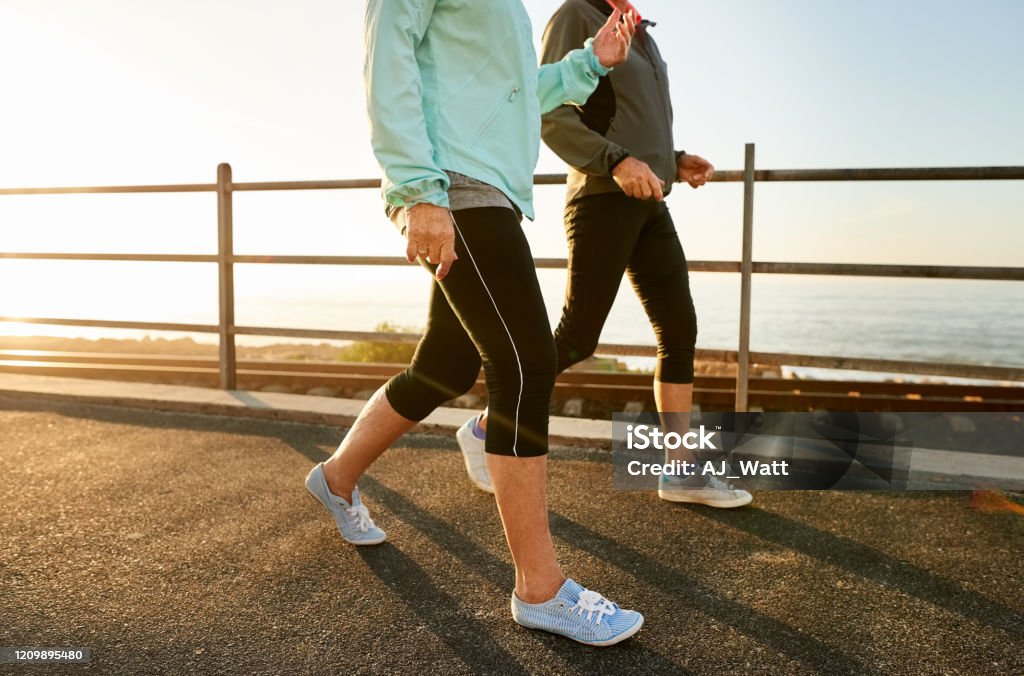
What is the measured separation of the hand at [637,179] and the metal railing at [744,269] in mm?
1341

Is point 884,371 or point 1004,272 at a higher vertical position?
point 1004,272

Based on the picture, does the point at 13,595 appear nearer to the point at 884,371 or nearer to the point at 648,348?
the point at 648,348

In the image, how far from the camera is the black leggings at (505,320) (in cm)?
169

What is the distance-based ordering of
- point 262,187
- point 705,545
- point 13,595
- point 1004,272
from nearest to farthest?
point 13,595, point 705,545, point 1004,272, point 262,187

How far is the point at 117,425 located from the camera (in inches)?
158

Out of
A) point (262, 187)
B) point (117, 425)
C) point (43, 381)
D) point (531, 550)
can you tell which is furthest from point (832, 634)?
point (43, 381)

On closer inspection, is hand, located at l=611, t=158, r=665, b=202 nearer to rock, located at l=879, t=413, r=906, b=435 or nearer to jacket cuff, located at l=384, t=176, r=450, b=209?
jacket cuff, located at l=384, t=176, r=450, b=209

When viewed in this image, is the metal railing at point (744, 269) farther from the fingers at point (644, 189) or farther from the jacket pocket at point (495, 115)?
the jacket pocket at point (495, 115)

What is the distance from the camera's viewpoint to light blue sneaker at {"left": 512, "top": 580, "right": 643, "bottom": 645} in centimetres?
174

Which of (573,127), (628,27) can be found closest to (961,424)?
(573,127)

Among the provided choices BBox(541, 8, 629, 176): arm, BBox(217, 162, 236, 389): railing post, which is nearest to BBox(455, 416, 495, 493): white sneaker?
BBox(541, 8, 629, 176): arm

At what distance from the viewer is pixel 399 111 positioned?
Result: 5.23ft

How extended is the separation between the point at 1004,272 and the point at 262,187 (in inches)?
151

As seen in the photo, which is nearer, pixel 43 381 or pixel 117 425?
pixel 117 425
